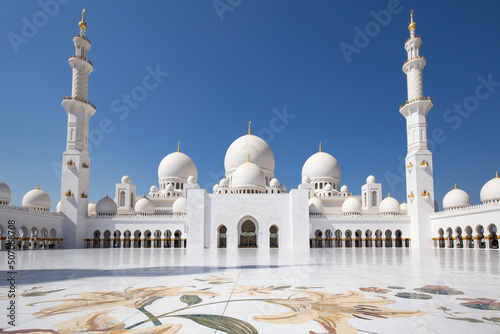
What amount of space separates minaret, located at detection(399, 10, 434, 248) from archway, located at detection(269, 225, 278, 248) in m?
10.0

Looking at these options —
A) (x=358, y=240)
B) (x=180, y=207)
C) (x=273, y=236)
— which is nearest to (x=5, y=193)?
(x=180, y=207)

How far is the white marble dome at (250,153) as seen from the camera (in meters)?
35.1

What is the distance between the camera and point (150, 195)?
37.3 m

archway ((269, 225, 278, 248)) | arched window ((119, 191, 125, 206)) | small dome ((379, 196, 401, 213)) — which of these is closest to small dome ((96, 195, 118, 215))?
arched window ((119, 191, 125, 206))

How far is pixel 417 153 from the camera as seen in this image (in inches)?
1062

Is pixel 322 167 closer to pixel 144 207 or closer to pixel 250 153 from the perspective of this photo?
pixel 250 153

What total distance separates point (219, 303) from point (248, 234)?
24105 mm

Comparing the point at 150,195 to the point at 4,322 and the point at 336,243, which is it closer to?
the point at 336,243

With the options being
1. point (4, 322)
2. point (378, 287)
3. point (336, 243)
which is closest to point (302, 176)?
point (336, 243)

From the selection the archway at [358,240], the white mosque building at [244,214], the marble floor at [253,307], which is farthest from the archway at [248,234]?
the marble floor at [253,307]

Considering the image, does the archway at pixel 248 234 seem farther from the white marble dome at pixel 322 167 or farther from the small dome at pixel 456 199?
the small dome at pixel 456 199

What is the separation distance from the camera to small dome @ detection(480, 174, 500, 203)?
23.0 meters

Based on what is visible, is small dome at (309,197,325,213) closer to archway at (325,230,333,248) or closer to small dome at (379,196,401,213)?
archway at (325,230,333,248)

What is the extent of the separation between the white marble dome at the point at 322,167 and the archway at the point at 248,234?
1220 cm
